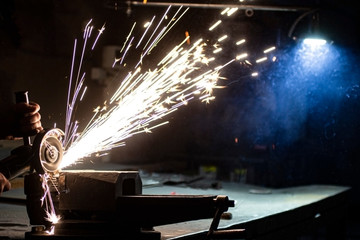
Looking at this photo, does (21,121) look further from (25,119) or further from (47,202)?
(47,202)

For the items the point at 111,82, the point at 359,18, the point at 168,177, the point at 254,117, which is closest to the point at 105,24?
the point at 111,82

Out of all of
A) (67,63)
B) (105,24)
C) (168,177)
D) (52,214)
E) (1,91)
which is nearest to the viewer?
(52,214)

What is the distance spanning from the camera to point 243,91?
7250 mm

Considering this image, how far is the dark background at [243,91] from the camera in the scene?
5074 mm

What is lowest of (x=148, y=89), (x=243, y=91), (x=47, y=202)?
(x=47, y=202)

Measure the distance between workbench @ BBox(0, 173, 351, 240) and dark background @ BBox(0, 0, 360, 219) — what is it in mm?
1173

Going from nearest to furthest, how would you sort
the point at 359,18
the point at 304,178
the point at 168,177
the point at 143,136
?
the point at 168,177 < the point at 143,136 < the point at 359,18 < the point at 304,178

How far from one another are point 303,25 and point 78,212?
14.8 ft

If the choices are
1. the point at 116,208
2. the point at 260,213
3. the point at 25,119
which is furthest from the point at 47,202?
the point at 260,213

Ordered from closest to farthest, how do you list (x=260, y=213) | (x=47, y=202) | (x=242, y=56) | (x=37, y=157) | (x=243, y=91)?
(x=37, y=157), (x=47, y=202), (x=260, y=213), (x=242, y=56), (x=243, y=91)

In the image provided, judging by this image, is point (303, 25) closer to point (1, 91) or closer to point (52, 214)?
point (1, 91)

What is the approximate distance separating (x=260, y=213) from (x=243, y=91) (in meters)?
4.09

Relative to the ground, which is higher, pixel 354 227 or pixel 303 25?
pixel 303 25

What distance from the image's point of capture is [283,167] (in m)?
8.04
